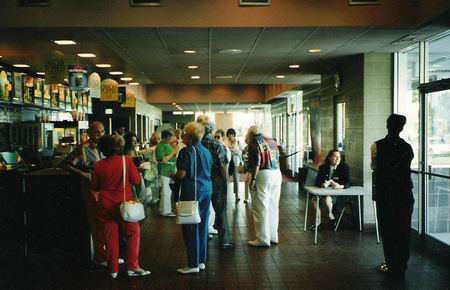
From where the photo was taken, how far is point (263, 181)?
748cm

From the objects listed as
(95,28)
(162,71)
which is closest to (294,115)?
(162,71)

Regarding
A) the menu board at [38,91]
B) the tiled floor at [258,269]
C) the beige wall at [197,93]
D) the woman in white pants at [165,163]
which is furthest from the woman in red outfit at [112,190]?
the beige wall at [197,93]

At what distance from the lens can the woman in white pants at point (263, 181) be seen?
7.46 m

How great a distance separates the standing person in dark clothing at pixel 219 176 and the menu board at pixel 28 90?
6.36 m

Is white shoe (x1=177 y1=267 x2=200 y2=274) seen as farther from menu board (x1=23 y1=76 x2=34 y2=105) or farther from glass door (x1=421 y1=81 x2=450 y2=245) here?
menu board (x1=23 y1=76 x2=34 y2=105)

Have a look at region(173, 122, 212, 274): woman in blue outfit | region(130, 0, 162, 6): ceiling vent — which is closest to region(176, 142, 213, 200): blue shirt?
region(173, 122, 212, 274): woman in blue outfit

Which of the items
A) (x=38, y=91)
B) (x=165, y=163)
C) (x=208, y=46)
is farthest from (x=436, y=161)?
(x=38, y=91)

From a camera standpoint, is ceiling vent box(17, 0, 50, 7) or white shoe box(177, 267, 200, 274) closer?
white shoe box(177, 267, 200, 274)

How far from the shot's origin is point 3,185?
6754 millimetres

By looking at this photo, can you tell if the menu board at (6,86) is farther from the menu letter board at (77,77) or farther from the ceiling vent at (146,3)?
the ceiling vent at (146,3)

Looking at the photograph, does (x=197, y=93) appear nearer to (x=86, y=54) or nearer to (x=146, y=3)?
(x=86, y=54)

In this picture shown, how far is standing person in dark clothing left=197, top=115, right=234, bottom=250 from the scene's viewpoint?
714 centimetres

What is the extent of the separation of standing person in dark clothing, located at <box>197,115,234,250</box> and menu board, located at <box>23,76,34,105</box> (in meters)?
6.36

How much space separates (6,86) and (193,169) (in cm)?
684
